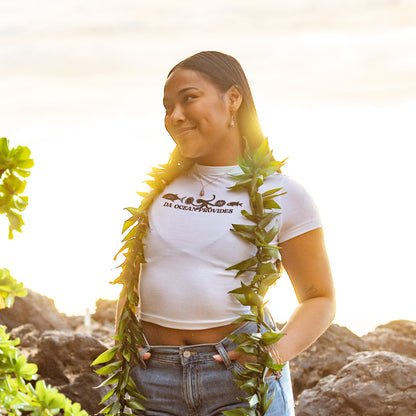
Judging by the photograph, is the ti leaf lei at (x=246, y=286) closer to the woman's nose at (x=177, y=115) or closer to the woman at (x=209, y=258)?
the woman at (x=209, y=258)

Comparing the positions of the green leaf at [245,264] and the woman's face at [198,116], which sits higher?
the woman's face at [198,116]

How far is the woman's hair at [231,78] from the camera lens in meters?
3.58

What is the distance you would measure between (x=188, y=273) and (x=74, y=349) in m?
2.99

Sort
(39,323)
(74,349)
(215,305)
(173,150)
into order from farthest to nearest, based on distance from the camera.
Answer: (39,323) < (74,349) < (173,150) < (215,305)

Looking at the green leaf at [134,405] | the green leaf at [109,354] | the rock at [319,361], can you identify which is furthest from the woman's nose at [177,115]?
the rock at [319,361]

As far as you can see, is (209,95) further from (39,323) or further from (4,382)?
(39,323)

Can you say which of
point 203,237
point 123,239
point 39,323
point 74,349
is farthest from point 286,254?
point 39,323

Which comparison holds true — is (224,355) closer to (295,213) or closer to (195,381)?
(195,381)

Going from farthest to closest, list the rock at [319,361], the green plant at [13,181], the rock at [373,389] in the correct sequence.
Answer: the rock at [319,361], the rock at [373,389], the green plant at [13,181]

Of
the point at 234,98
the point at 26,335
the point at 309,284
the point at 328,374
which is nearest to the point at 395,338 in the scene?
the point at 328,374

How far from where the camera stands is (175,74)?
11.7ft

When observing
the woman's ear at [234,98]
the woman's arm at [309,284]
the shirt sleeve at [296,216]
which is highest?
the woman's ear at [234,98]

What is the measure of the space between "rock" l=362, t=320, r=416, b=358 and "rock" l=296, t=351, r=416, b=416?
1378mm

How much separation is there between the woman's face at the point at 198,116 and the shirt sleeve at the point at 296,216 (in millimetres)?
343
